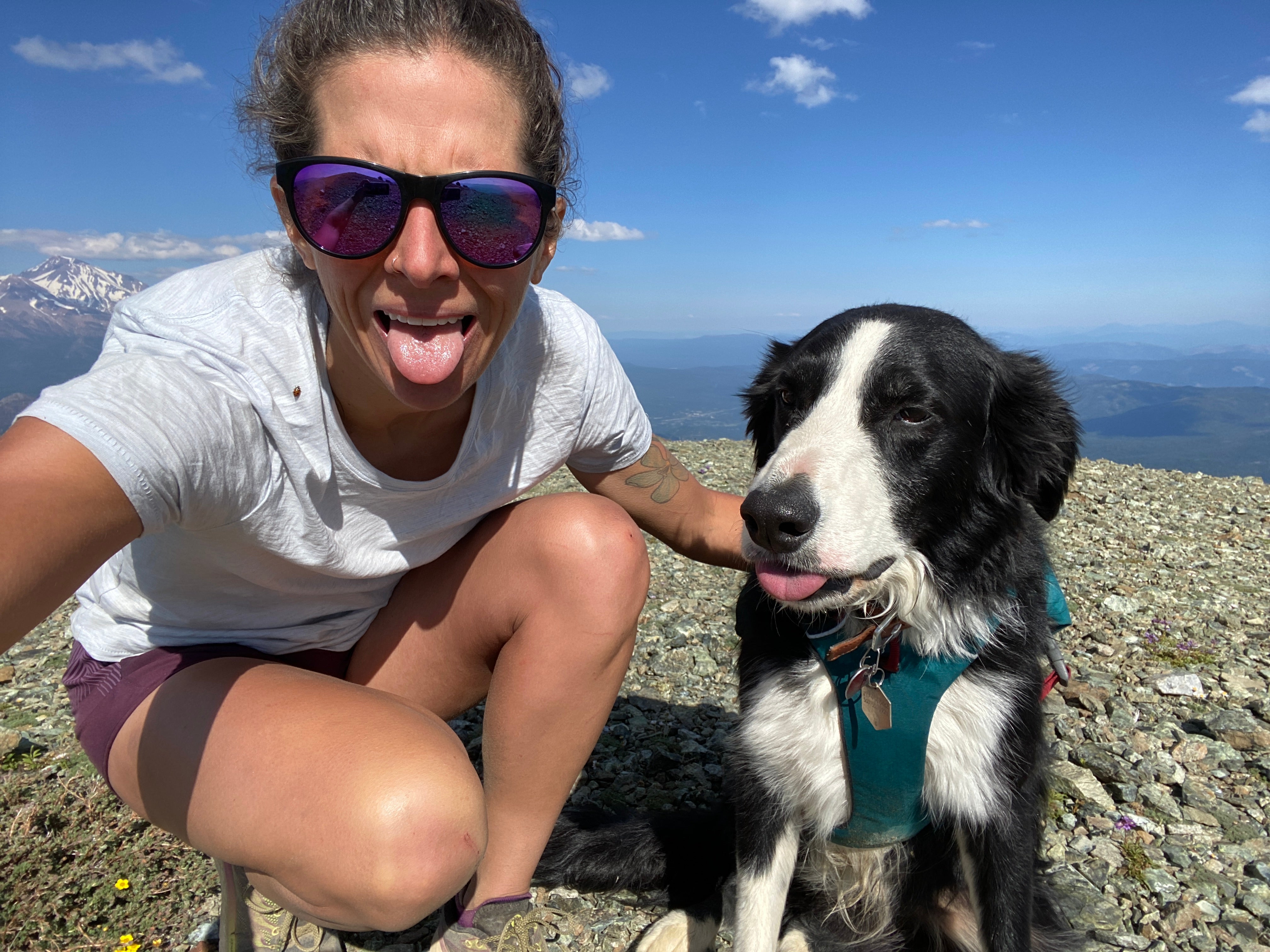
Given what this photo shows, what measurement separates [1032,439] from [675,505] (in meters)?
1.06

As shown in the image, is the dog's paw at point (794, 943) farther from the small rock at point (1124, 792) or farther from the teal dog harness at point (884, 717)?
the small rock at point (1124, 792)

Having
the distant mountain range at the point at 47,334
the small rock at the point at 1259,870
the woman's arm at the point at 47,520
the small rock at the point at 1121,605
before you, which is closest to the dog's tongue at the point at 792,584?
the woman's arm at the point at 47,520

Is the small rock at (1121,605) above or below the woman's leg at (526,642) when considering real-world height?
below

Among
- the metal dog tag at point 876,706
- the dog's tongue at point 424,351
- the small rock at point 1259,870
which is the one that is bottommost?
the small rock at point 1259,870

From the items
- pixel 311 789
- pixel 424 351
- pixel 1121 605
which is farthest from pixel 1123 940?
pixel 1121 605

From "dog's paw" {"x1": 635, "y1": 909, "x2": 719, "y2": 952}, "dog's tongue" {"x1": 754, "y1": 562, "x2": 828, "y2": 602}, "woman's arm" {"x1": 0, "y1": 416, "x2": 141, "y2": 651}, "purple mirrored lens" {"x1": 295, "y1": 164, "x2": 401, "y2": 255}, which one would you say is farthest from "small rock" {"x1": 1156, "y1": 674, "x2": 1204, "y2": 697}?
"woman's arm" {"x1": 0, "y1": 416, "x2": 141, "y2": 651}

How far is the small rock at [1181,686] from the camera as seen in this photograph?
357 centimetres

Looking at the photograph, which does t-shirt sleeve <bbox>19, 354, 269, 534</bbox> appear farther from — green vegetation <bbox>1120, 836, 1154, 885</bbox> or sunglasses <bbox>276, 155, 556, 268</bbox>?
green vegetation <bbox>1120, 836, 1154, 885</bbox>

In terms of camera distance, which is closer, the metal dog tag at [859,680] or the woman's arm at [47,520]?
the woman's arm at [47,520]

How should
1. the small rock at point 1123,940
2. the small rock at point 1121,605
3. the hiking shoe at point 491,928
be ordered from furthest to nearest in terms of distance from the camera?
the small rock at point 1121,605, the small rock at point 1123,940, the hiking shoe at point 491,928

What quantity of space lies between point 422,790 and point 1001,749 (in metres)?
1.44

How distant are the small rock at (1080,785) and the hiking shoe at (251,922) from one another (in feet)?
8.42

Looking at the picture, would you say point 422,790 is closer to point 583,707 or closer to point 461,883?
point 461,883

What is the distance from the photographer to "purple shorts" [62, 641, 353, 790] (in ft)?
6.03
